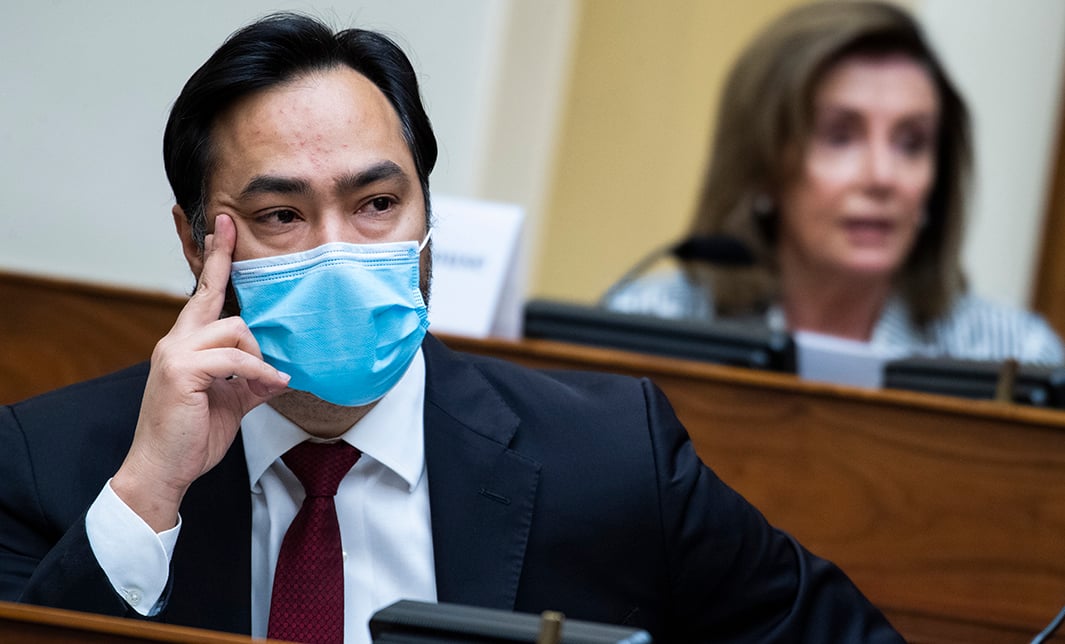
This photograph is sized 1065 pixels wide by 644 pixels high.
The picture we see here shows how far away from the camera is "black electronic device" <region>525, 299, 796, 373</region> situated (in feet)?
8.76

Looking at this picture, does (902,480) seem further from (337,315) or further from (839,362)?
(337,315)

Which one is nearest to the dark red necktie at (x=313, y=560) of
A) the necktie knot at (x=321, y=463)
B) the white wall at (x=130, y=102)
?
the necktie knot at (x=321, y=463)

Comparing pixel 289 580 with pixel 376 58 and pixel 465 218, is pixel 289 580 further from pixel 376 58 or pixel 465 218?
pixel 465 218

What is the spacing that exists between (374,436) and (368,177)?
1.07ft

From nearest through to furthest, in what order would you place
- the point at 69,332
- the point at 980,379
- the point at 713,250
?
the point at 980,379
the point at 69,332
the point at 713,250

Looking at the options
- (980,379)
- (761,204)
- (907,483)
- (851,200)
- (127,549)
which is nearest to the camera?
(127,549)

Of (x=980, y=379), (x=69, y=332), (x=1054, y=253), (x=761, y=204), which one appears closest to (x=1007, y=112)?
(x=1054, y=253)

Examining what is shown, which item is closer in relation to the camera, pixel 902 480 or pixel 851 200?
pixel 902 480

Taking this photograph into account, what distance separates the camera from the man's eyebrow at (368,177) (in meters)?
1.78

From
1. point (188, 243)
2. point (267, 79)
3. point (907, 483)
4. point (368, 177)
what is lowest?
point (907, 483)

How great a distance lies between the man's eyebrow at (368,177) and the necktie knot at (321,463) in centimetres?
32

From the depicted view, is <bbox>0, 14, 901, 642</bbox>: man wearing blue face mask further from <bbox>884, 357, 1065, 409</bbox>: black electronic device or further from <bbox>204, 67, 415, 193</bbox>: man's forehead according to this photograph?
<bbox>884, 357, 1065, 409</bbox>: black electronic device

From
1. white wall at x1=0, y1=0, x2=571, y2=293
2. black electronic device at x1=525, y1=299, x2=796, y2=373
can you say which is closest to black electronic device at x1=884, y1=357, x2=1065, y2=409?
black electronic device at x1=525, y1=299, x2=796, y2=373

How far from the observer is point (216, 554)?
5.96 ft
